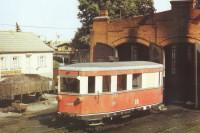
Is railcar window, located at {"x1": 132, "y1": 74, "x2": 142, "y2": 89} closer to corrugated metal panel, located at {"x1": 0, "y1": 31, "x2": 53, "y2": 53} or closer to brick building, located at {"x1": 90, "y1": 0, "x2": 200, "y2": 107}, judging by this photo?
brick building, located at {"x1": 90, "y1": 0, "x2": 200, "y2": 107}

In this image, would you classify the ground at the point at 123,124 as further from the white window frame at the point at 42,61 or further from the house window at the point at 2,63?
the white window frame at the point at 42,61

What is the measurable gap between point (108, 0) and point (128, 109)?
102ft

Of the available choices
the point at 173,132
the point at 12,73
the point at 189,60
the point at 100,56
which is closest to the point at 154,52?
the point at 189,60

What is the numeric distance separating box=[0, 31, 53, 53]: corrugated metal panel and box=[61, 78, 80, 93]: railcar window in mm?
18986

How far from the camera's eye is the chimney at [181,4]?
28.4m

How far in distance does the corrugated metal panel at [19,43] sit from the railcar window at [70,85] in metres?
19.0

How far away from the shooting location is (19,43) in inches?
1625

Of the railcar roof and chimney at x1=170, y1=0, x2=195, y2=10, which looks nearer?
the railcar roof

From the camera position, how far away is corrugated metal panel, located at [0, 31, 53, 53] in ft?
129

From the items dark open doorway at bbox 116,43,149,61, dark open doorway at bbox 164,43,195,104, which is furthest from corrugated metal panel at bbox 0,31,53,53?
dark open doorway at bbox 164,43,195,104

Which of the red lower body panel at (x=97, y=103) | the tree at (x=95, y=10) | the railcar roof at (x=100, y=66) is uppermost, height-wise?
the tree at (x=95, y=10)

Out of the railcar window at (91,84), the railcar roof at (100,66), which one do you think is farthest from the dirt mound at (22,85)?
the railcar window at (91,84)

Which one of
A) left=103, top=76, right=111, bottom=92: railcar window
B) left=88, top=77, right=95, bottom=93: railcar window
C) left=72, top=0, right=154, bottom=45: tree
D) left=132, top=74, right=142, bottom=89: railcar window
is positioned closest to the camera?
left=88, top=77, right=95, bottom=93: railcar window

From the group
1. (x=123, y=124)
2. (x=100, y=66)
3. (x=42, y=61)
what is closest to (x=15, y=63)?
(x=42, y=61)
